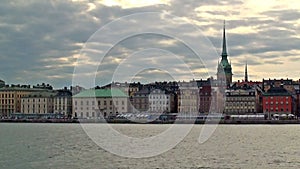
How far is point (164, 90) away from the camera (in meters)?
110

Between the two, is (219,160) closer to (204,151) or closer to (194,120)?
(204,151)

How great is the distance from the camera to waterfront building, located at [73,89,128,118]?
107m

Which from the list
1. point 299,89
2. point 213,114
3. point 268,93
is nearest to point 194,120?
point 213,114

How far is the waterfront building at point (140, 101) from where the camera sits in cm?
10728

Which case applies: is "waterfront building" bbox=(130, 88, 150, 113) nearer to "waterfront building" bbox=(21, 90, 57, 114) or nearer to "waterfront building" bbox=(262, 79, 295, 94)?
"waterfront building" bbox=(21, 90, 57, 114)

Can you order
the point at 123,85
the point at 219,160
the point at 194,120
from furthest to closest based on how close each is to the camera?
1. the point at 123,85
2. the point at 194,120
3. the point at 219,160

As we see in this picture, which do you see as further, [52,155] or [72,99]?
[72,99]

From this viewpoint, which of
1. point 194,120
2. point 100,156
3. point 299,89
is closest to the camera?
point 100,156

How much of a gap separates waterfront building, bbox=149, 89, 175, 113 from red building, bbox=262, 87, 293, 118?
16.8 metres

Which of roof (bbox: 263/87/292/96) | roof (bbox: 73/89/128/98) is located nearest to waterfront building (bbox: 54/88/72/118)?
roof (bbox: 73/89/128/98)

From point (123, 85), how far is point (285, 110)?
3467 centimetres

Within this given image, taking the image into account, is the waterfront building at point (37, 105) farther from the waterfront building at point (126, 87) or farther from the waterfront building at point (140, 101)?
the waterfront building at point (140, 101)

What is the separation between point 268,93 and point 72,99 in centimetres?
3647

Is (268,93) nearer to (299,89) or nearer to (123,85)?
(299,89)
